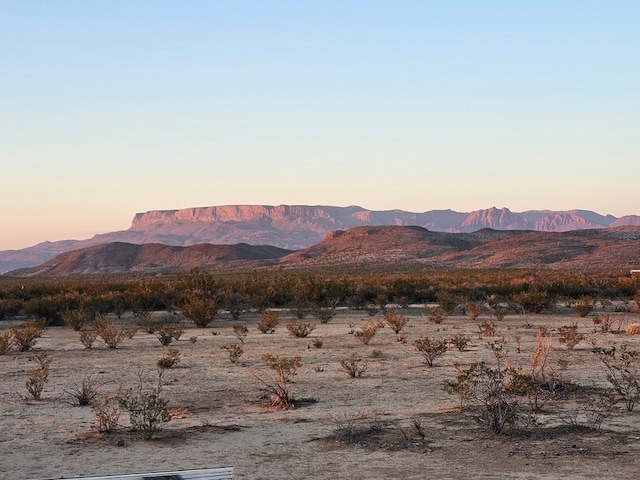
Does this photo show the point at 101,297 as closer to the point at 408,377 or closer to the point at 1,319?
the point at 1,319

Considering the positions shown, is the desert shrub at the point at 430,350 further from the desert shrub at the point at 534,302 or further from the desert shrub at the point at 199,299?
the desert shrub at the point at 534,302

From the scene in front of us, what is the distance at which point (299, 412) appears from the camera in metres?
13.0

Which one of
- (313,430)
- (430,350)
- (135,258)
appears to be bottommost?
(313,430)

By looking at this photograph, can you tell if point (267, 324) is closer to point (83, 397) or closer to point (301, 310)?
point (301, 310)

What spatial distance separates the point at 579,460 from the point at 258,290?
113 ft

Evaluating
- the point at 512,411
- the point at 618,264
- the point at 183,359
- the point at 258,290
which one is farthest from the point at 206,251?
the point at 512,411

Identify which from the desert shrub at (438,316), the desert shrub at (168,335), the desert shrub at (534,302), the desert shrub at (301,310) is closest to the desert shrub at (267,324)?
the desert shrub at (168,335)

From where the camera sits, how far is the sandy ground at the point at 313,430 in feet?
31.4

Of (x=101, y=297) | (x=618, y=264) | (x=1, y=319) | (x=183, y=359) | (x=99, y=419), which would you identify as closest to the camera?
(x=99, y=419)

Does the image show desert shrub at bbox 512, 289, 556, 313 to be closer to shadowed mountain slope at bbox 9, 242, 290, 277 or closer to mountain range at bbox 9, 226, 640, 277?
mountain range at bbox 9, 226, 640, 277

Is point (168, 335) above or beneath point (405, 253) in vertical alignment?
beneath

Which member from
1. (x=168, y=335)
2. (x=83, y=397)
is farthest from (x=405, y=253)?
(x=83, y=397)

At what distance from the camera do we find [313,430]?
1162 centimetres

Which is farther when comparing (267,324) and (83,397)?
(267,324)
